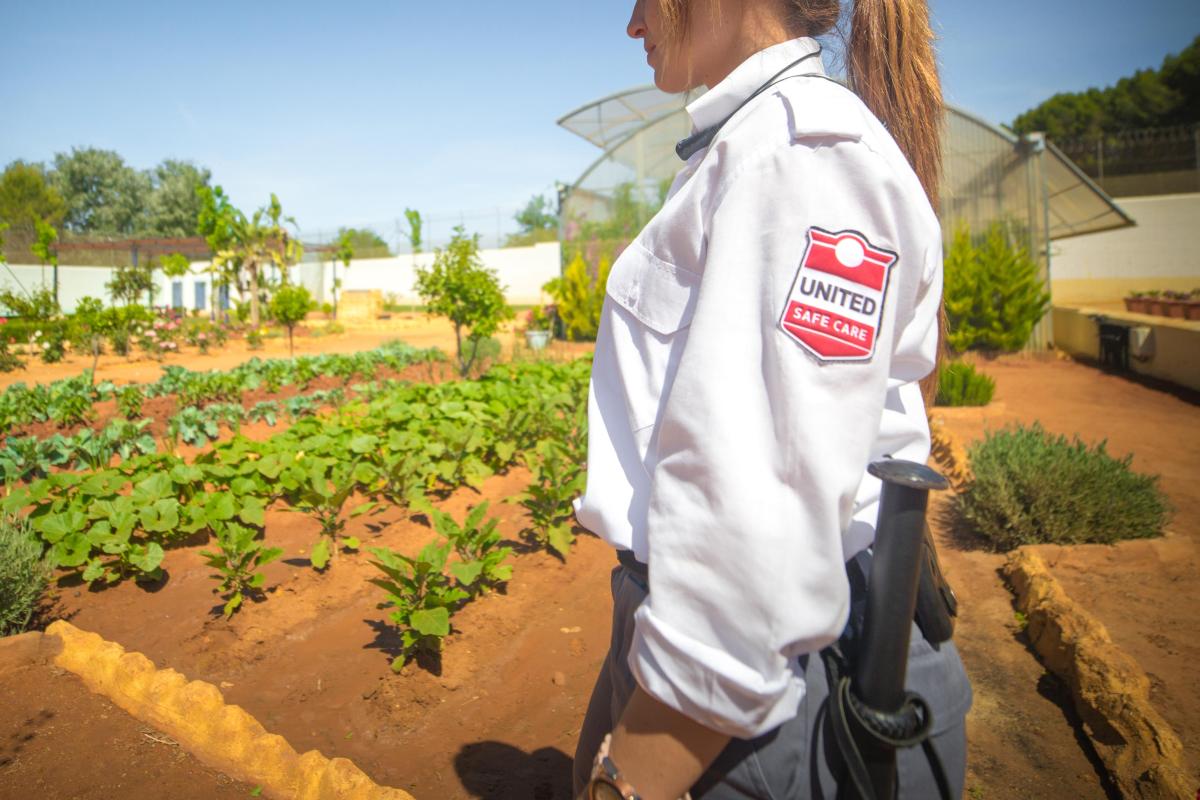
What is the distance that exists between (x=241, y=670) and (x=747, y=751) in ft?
8.61

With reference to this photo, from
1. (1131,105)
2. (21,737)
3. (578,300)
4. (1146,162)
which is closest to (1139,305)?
(578,300)

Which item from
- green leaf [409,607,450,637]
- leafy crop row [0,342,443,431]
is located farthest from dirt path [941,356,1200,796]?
leafy crop row [0,342,443,431]

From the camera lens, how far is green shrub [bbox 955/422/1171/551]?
412 centimetres

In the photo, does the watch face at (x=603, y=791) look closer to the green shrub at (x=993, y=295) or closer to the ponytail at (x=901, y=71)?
the ponytail at (x=901, y=71)

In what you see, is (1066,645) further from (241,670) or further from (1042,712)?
(241,670)

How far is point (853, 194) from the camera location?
73cm

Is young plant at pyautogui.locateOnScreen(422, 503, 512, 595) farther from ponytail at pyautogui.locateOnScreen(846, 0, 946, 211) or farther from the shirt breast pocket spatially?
ponytail at pyautogui.locateOnScreen(846, 0, 946, 211)

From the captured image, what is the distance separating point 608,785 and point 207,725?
5.76 ft

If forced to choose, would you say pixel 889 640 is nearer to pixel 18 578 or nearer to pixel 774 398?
pixel 774 398

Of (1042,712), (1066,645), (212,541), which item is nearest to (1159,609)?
(1066,645)

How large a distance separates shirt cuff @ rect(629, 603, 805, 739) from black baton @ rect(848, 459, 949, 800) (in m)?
0.09

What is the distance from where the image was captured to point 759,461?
69 cm

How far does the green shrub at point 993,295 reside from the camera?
1357cm

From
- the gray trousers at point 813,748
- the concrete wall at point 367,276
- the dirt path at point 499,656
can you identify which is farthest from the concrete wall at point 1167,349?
the concrete wall at point 367,276
